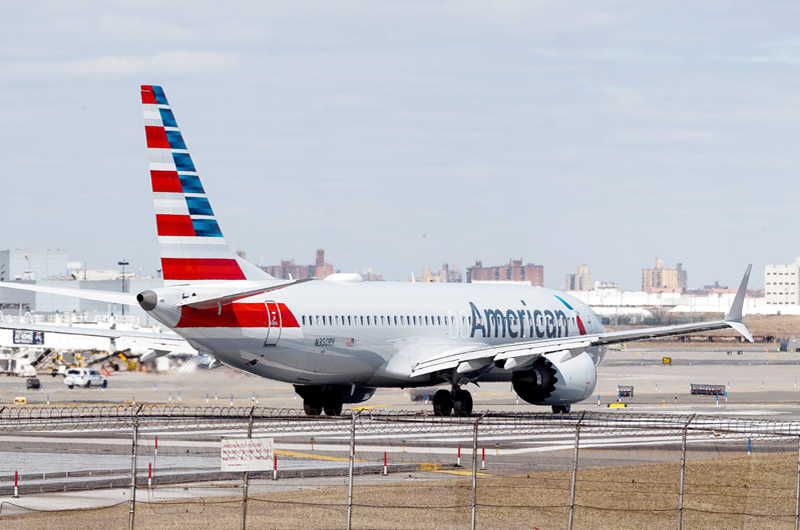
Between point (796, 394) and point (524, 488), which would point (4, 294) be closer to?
point (796, 394)

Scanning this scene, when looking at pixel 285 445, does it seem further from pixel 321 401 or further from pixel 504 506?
pixel 504 506

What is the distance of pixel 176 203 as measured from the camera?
1378 inches

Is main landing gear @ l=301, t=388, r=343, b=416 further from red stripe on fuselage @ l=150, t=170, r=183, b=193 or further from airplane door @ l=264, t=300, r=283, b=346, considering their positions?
red stripe on fuselage @ l=150, t=170, r=183, b=193

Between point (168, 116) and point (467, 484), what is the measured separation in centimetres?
1604

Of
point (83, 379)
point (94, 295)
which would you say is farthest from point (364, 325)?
point (83, 379)

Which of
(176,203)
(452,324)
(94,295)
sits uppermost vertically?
(176,203)

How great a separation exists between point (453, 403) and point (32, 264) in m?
152

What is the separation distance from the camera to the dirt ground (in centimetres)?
1978

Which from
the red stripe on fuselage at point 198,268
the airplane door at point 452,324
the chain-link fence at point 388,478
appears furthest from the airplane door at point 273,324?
the airplane door at point 452,324

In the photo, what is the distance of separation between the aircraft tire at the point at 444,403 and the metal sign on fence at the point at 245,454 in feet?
87.4

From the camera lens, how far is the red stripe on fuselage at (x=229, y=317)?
113 feet

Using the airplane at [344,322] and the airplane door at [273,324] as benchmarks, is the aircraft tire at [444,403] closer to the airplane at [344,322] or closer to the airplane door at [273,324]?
the airplane at [344,322]

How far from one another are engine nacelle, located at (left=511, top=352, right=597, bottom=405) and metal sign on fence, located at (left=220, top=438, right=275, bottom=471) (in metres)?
26.7

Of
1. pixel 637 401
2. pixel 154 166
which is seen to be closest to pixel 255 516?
pixel 154 166
